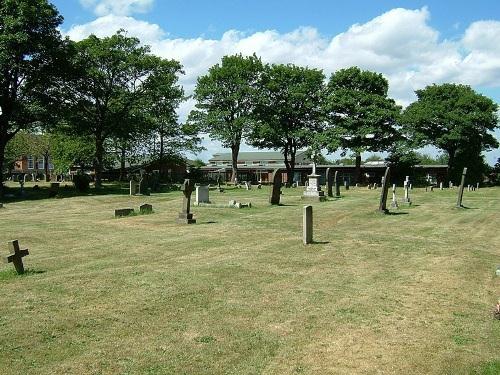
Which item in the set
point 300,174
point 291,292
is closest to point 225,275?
point 291,292

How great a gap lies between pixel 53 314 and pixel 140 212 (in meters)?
16.5

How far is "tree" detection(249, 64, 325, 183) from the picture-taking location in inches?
2473

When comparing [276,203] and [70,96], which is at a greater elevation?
[70,96]

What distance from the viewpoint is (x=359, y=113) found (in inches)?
2399

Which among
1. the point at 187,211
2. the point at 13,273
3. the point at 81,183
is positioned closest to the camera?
the point at 13,273

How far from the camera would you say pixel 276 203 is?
3003cm

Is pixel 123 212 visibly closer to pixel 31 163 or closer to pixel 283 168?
pixel 283 168

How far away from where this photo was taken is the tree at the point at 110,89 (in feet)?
153

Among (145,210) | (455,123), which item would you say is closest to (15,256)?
(145,210)

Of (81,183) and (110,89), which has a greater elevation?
(110,89)

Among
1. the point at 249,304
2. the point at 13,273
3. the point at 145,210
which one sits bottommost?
the point at 249,304

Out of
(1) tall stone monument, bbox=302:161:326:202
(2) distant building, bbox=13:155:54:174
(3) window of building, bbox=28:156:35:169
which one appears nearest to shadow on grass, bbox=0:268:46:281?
(1) tall stone monument, bbox=302:161:326:202

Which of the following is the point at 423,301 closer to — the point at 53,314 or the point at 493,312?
the point at 493,312

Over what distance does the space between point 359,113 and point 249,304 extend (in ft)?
180
